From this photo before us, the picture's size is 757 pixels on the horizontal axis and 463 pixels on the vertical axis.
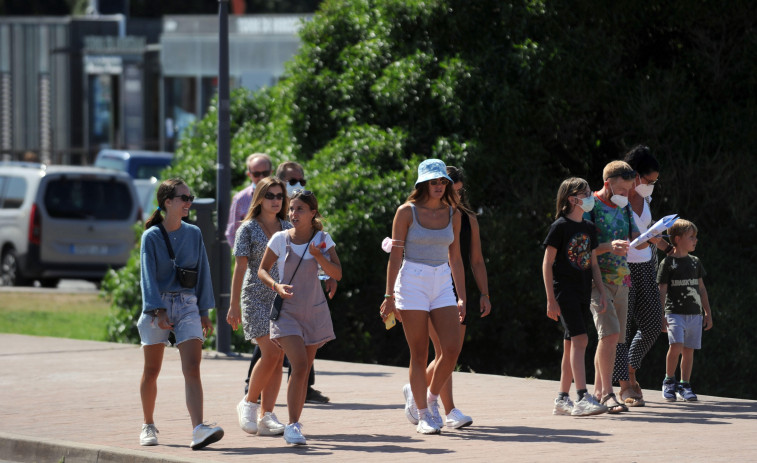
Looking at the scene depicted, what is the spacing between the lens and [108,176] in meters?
23.7

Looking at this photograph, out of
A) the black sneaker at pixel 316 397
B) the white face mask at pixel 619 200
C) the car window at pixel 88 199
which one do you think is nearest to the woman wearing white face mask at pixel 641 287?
the white face mask at pixel 619 200

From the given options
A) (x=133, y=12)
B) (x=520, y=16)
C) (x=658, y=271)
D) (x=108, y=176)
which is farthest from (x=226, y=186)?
(x=133, y=12)

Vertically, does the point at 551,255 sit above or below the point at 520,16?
below

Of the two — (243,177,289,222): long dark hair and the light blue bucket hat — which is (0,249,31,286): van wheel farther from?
the light blue bucket hat

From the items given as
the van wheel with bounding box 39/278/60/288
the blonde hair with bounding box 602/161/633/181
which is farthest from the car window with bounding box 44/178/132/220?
the blonde hair with bounding box 602/161/633/181

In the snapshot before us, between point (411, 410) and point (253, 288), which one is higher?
point (253, 288)

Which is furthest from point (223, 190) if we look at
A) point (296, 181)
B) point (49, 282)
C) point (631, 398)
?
point (49, 282)

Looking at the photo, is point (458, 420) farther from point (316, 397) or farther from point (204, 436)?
point (316, 397)

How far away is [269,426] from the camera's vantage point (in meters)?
8.70

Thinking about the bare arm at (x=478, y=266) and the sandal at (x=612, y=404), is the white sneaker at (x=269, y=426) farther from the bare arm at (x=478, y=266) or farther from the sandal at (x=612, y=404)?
the sandal at (x=612, y=404)

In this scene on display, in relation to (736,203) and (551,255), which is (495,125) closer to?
(736,203)

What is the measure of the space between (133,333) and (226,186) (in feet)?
9.43

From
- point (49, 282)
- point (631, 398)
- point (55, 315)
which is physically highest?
point (631, 398)

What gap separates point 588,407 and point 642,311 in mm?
1153
